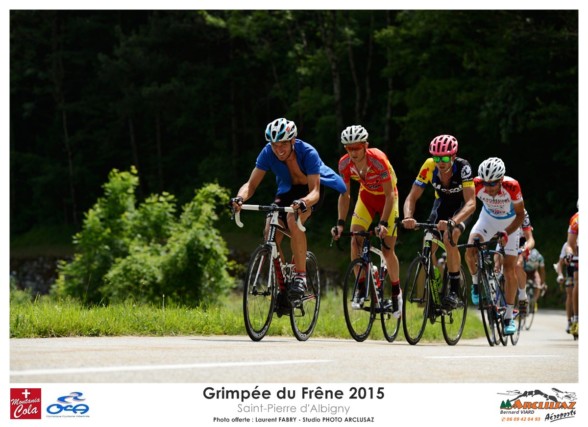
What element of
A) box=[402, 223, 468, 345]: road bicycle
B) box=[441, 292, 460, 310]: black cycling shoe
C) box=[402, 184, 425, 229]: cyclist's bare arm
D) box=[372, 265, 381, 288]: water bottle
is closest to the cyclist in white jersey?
box=[441, 292, 460, 310]: black cycling shoe

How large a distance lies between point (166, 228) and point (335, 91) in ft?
64.9

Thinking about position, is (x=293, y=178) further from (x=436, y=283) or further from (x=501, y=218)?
(x=501, y=218)

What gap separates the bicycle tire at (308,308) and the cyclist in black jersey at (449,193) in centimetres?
133

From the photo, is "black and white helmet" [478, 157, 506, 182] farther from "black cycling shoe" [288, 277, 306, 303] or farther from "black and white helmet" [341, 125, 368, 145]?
"black cycling shoe" [288, 277, 306, 303]

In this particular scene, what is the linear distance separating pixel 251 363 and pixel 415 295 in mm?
4435

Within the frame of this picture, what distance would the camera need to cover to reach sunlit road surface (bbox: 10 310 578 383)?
6754mm

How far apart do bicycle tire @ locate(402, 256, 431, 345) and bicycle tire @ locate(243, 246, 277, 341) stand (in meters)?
2.07

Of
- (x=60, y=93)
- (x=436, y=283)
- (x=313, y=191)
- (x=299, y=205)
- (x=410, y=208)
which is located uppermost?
(x=60, y=93)

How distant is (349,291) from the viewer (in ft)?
36.5

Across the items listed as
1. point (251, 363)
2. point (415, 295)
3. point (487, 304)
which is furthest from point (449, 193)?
point (251, 363)

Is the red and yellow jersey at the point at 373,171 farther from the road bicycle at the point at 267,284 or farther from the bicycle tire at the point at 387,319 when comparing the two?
the road bicycle at the point at 267,284

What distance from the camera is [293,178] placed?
10.0m
